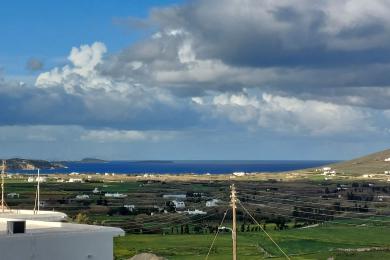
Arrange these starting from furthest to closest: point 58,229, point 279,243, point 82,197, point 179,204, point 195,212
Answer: point 82,197, point 179,204, point 195,212, point 279,243, point 58,229

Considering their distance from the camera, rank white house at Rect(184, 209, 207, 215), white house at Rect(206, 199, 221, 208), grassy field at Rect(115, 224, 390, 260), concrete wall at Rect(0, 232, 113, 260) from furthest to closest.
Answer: white house at Rect(206, 199, 221, 208)
white house at Rect(184, 209, 207, 215)
grassy field at Rect(115, 224, 390, 260)
concrete wall at Rect(0, 232, 113, 260)

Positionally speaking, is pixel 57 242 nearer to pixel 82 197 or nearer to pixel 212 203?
pixel 212 203

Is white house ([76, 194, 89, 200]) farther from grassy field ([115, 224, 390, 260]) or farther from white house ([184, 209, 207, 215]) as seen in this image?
grassy field ([115, 224, 390, 260])

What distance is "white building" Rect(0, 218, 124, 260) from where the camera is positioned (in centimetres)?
1844

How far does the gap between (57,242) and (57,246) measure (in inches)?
4.6

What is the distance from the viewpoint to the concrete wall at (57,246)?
60.2 ft

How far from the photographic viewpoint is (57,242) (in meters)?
19.5

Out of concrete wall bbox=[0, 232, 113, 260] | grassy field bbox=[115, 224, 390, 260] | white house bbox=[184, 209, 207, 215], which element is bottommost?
grassy field bbox=[115, 224, 390, 260]

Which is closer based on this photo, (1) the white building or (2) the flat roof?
(1) the white building

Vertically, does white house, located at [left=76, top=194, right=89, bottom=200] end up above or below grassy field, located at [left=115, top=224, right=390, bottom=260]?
above

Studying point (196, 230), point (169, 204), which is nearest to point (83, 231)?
point (196, 230)

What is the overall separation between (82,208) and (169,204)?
46.6ft

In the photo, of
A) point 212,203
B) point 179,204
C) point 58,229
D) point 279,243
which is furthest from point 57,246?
point 212,203

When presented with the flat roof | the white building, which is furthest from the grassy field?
the white building
